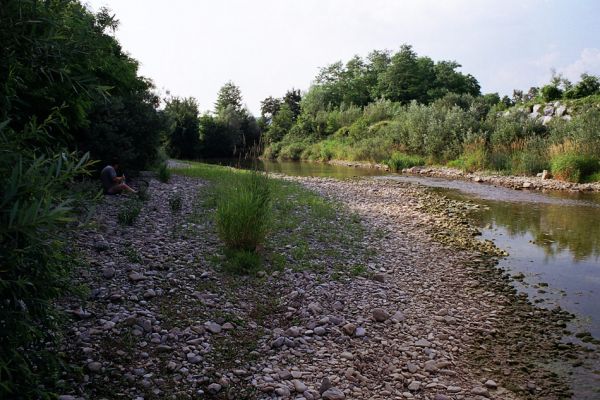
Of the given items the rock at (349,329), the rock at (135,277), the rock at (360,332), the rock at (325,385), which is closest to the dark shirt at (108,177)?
the rock at (135,277)

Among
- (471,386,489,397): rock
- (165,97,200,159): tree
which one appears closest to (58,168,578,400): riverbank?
(471,386,489,397): rock

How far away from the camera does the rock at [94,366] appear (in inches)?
169

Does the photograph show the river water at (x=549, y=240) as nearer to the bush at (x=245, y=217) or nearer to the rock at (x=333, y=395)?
the bush at (x=245, y=217)

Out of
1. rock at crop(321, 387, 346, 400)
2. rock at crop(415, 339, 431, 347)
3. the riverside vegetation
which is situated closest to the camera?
the riverside vegetation

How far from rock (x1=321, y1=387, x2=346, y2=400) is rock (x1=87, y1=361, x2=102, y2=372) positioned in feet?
7.59

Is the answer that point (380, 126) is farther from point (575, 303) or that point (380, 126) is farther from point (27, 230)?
point (27, 230)

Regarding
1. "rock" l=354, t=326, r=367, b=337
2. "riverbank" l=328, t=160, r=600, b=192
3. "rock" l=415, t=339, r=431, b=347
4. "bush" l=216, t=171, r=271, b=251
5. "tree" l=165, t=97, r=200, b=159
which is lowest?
"rock" l=415, t=339, r=431, b=347

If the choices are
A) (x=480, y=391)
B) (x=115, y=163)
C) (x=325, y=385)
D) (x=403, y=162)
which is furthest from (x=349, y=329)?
(x=403, y=162)

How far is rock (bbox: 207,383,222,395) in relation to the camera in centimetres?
438

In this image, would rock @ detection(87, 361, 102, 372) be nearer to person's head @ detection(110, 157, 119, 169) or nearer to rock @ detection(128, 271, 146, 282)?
rock @ detection(128, 271, 146, 282)

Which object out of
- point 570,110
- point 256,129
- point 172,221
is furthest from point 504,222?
point 256,129

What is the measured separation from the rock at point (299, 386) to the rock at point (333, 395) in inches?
8.3

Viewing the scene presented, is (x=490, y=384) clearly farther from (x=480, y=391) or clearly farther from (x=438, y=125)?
(x=438, y=125)

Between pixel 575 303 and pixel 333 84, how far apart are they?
6777cm
